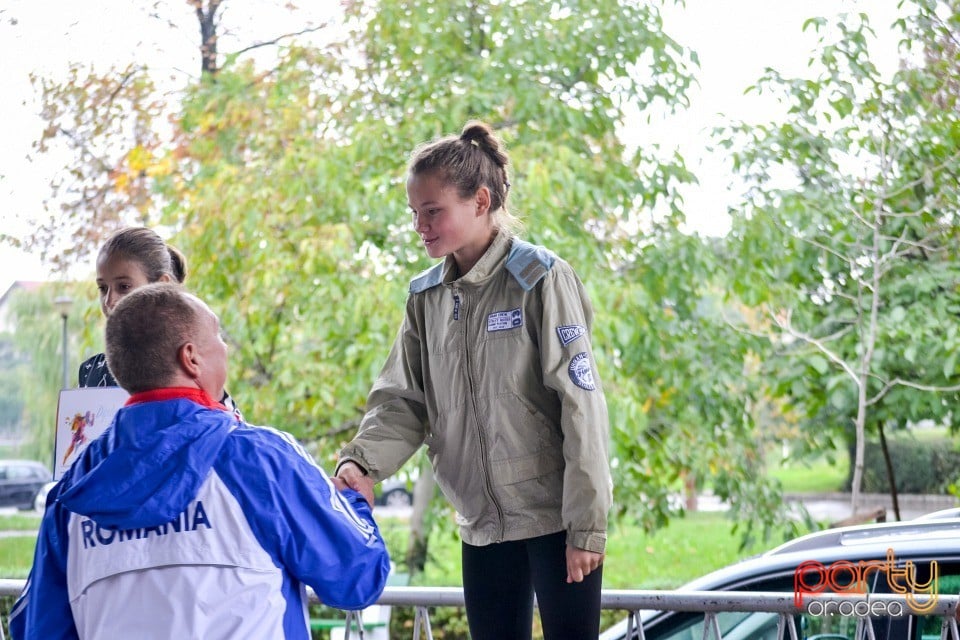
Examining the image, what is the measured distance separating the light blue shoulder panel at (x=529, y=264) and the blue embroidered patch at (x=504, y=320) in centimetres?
5

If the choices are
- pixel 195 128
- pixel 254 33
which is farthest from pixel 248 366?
pixel 254 33

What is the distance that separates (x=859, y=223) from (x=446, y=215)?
3224mm

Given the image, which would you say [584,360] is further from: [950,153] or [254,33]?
[254,33]

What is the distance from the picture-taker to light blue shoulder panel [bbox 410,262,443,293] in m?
1.90

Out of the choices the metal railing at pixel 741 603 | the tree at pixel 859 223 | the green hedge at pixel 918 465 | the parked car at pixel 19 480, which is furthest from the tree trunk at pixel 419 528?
the green hedge at pixel 918 465

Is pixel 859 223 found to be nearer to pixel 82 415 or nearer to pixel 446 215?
pixel 446 215

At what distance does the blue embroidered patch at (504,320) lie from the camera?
5.84 ft

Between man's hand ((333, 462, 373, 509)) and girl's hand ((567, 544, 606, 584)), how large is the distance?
344 mm

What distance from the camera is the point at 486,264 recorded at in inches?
72.2

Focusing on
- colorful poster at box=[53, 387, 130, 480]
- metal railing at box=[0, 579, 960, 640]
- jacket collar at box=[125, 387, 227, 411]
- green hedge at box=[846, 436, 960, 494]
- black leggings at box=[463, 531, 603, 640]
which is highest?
jacket collar at box=[125, 387, 227, 411]

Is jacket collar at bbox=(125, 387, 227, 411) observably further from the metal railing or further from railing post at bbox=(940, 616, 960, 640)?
railing post at bbox=(940, 616, 960, 640)

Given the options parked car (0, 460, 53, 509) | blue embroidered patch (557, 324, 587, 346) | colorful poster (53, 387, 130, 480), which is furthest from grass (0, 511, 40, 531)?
blue embroidered patch (557, 324, 587, 346)

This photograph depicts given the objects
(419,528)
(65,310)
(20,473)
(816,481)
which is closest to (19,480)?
(20,473)

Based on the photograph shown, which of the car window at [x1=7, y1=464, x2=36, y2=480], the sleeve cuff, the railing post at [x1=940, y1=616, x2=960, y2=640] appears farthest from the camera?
the car window at [x1=7, y1=464, x2=36, y2=480]
